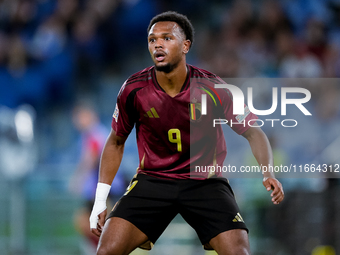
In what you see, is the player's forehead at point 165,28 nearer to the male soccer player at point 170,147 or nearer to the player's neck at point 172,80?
the male soccer player at point 170,147

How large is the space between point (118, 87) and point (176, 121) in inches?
220

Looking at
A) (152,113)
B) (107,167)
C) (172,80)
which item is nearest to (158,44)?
(172,80)

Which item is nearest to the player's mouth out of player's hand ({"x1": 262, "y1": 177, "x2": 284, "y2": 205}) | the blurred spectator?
player's hand ({"x1": 262, "y1": 177, "x2": 284, "y2": 205})

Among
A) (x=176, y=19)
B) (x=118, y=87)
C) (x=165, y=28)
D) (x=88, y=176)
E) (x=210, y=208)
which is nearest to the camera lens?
(x=210, y=208)

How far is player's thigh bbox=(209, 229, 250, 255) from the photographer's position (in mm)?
3442

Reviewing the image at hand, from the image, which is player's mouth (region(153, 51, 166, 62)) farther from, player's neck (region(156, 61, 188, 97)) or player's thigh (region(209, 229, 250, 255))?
player's thigh (region(209, 229, 250, 255))

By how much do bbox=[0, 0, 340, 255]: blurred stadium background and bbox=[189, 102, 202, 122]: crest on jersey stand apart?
128 inches

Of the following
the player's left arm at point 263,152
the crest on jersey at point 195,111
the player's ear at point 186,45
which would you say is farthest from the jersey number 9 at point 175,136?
the player's ear at point 186,45

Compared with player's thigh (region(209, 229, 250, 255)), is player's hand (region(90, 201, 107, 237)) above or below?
above

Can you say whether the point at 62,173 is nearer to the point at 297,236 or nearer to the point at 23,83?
the point at 23,83

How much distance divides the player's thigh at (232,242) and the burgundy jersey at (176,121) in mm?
513

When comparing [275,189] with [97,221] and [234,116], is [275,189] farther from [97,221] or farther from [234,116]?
[97,221]

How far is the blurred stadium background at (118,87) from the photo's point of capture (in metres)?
6.88

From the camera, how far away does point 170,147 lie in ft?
12.6
